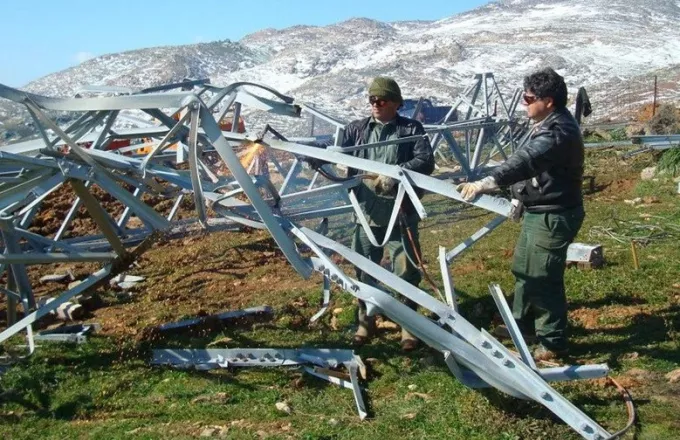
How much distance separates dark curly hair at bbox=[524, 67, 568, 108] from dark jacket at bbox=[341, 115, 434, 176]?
832mm

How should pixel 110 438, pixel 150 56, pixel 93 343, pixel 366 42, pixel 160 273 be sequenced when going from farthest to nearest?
pixel 366 42 < pixel 150 56 < pixel 160 273 < pixel 93 343 < pixel 110 438

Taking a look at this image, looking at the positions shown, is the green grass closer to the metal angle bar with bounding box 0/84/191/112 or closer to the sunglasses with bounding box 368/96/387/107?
the sunglasses with bounding box 368/96/387/107

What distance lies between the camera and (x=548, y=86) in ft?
11.4

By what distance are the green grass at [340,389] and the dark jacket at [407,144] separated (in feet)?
3.95

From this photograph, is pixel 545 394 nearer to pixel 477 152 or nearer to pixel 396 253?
pixel 396 253

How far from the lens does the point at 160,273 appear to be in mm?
6820

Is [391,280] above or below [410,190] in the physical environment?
below

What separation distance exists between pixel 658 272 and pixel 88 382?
4540 millimetres

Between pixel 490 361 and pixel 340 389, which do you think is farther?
pixel 340 389

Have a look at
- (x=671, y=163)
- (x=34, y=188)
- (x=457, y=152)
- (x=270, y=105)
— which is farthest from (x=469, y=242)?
(x=671, y=163)

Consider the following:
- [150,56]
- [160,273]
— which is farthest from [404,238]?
[150,56]

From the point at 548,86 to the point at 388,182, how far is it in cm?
115

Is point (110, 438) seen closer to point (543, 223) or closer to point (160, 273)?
point (543, 223)

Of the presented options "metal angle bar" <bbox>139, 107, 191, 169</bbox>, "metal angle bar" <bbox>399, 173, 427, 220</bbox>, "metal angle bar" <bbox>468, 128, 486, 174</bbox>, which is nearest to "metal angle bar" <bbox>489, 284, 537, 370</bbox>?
"metal angle bar" <bbox>399, 173, 427, 220</bbox>
